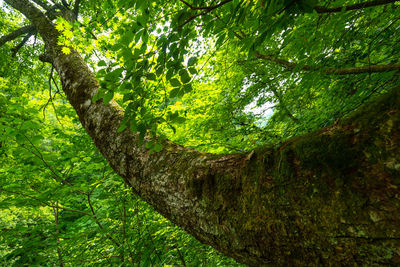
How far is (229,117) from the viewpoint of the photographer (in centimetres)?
271

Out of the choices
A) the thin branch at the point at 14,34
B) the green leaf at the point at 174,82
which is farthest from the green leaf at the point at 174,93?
the thin branch at the point at 14,34

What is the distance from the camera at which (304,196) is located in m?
0.62

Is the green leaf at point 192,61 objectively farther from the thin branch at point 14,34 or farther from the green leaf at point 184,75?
the thin branch at point 14,34

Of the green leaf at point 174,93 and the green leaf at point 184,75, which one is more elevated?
the green leaf at point 184,75

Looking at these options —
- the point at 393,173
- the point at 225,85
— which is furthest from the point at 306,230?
the point at 225,85

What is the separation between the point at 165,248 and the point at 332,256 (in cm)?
219

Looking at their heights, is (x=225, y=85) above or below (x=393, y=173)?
above

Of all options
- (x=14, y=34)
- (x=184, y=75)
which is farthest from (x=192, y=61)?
(x=14, y=34)

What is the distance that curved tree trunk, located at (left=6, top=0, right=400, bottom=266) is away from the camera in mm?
479

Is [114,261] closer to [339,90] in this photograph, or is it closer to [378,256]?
[378,256]

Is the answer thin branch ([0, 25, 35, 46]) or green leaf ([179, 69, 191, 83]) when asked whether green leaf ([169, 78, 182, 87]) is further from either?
thin branch ([0, 25, 35, 46])

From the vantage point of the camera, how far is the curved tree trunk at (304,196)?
479 mm

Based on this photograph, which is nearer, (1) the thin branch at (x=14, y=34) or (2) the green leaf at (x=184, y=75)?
(2) the green leaf at (x=184, y=75)

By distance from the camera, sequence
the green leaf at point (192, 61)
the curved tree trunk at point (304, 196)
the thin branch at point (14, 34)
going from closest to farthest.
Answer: the curved tree trunk at point (304, 196)
the green leaf at point (192, 61)
the thin branch at point (14, 34)
